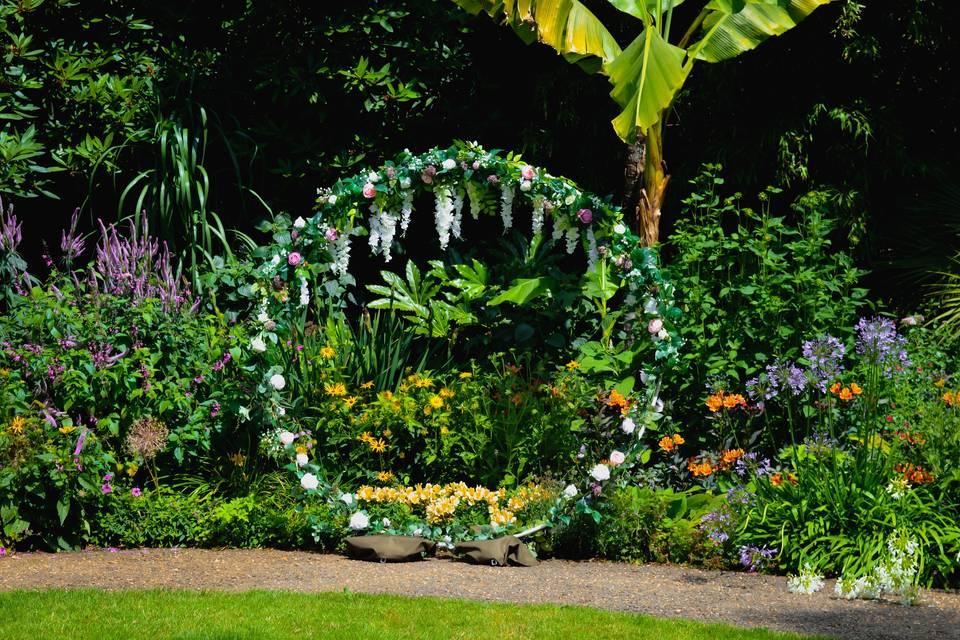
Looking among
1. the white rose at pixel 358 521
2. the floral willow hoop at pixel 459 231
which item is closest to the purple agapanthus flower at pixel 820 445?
the floral willow hoop at pixel 459 231

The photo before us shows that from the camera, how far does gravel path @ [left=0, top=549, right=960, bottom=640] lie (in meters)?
4.58

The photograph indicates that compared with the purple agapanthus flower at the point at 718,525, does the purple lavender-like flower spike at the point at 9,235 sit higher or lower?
higher

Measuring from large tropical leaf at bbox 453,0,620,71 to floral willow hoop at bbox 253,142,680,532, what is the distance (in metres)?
0.81

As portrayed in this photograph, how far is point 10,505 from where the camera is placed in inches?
220

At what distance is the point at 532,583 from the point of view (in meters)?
5.24

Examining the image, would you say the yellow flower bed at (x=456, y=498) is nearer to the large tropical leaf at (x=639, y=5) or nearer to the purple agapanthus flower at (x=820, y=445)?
the purple agapanthus flower at (x=820, y=445)

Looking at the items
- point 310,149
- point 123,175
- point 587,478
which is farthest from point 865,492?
point 123,175

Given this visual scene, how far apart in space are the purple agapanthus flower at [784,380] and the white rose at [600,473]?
3.34 feet

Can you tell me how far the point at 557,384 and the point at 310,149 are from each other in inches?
122

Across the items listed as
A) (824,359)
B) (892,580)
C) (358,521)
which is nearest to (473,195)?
(358,521)

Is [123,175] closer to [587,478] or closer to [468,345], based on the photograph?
[468,345]

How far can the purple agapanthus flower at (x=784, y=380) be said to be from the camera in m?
6.09

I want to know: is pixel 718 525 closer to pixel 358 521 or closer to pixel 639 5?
pixel 358 521

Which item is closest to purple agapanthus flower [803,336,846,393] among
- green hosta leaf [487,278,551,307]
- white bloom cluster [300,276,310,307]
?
green hosta leaf [487,278,551,307]
